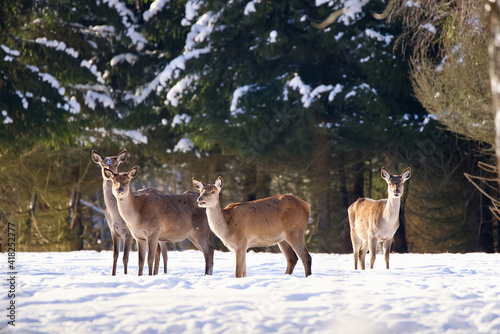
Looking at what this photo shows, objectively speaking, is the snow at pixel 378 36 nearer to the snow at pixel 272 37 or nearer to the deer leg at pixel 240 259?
the snow at pixel 272 37

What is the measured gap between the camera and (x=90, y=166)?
24469 mm

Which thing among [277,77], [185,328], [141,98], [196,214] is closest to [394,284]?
[185,328]

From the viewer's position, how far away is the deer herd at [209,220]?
9.80 meters

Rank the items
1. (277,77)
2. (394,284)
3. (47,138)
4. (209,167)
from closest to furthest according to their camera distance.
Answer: (394,284) → (47,138) → (277,77) → (209,167)

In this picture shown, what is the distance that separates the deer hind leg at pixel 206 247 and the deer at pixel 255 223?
721mm

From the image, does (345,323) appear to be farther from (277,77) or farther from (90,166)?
(90,166)

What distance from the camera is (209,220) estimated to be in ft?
32.0

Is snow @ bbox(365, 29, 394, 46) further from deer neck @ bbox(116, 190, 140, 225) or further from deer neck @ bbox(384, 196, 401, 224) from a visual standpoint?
deer neck @ bbox(116, 190, 140, 225)

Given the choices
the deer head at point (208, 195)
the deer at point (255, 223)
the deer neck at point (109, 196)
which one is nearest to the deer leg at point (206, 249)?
the deer at point (255, 223)

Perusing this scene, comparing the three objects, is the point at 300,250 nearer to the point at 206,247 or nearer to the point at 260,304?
the point at 206,247

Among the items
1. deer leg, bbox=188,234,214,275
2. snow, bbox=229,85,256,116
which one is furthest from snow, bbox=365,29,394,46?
deer leg, bbox=188,234,214,275

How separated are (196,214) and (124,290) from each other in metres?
3.24

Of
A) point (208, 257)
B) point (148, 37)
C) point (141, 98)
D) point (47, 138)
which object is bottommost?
point (208, 257)

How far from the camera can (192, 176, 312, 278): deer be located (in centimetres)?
973
